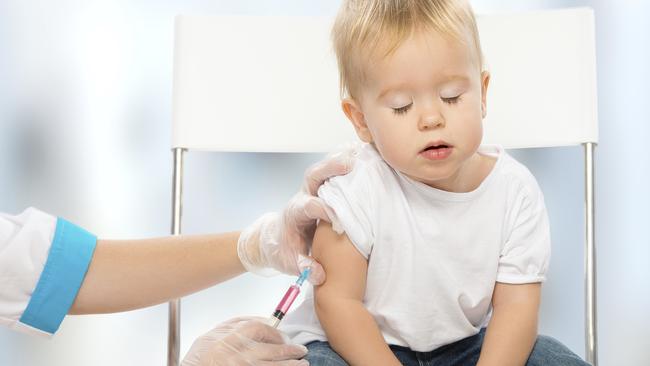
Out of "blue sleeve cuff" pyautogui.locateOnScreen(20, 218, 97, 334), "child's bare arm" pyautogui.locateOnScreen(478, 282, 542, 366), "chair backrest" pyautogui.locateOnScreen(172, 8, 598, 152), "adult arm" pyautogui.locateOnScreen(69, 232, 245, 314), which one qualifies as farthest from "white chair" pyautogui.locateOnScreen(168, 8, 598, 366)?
"child's bare arm" pyautogui.locateOnScreen(478, 282, 542, 366)

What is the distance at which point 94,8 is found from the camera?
7.63 ft

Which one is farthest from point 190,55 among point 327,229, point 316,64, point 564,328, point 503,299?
point 564,328

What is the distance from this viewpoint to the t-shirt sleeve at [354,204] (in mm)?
1191

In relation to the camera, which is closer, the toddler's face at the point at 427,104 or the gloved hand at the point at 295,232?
the toddler's face at the point at 427,104

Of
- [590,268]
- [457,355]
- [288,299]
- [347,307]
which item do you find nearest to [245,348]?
[288,299]

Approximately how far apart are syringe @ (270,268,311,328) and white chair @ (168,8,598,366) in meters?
0.54

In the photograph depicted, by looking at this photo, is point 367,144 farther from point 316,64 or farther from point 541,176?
point 541,176

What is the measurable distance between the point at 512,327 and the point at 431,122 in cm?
36

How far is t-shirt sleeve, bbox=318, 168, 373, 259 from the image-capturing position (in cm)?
119

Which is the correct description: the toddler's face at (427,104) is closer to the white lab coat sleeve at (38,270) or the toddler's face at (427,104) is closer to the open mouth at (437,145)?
the open mouth at (437,145)

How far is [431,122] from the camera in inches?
43.5

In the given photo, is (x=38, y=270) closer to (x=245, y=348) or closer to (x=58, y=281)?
(x=58, y=281)

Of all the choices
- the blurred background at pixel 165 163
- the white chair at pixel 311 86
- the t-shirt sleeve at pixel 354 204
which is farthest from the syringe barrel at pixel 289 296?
the blurred background at pixel 165 163

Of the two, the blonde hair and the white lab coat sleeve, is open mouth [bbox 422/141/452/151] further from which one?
the white lab coat sleeve
